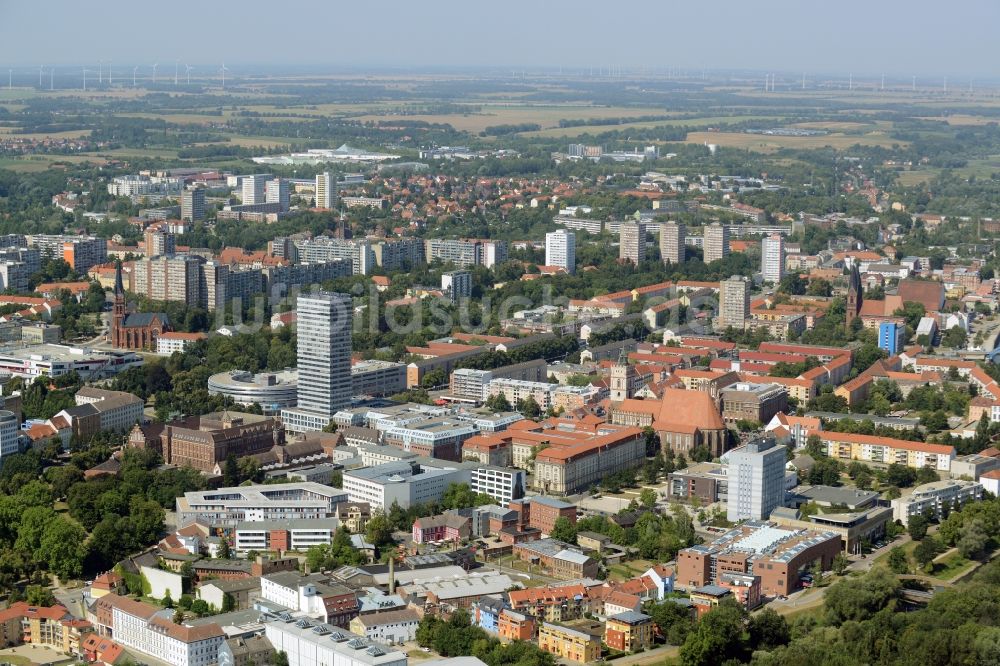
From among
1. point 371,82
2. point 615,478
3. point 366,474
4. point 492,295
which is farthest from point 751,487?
point 371,82

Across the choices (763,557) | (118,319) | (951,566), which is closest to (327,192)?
(118,319)

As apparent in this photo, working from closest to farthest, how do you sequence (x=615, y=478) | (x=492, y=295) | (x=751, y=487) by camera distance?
(x=751, y=487) → (x=615, y=478) → (x=492, y=295)

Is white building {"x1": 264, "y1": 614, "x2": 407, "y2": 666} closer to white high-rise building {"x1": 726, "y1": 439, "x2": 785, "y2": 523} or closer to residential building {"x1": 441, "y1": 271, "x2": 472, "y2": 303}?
white high-rise building {"x1": 726, "y1": 439, "x2": 785, "y2": 523}

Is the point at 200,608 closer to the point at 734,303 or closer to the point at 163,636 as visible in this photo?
the point at 163,636

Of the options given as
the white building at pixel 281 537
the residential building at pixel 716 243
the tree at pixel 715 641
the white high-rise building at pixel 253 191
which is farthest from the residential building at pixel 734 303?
the white high-rise building at pixel 253 191

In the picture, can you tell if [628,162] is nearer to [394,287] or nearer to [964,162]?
[964,162]
